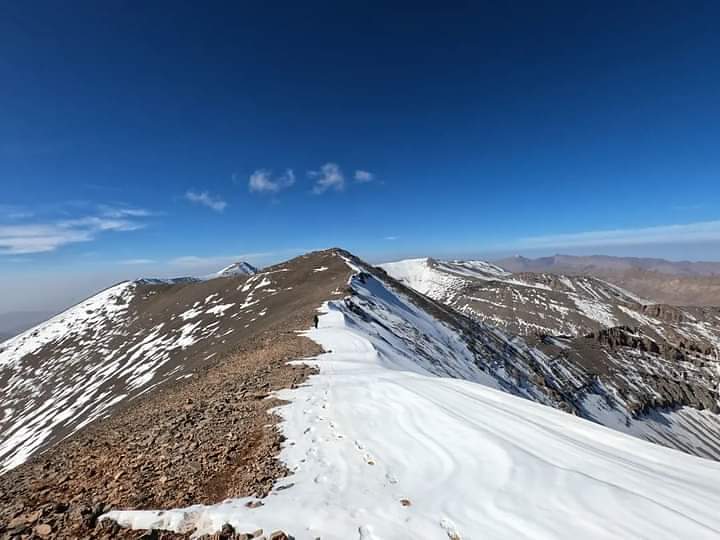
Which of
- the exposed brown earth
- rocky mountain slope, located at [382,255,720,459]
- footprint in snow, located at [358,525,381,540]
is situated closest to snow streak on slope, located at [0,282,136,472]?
the exposed brown earth

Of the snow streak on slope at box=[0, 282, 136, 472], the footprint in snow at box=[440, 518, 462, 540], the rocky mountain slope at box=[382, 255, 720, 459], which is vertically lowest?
the rocky mountain slope at box=[382, 255, 720, 459]

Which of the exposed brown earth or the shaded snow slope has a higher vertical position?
the exposed brown earth

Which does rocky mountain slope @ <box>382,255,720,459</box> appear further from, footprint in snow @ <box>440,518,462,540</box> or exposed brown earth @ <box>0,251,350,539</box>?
footprint in snow @ <box>440,518,462,540</box>

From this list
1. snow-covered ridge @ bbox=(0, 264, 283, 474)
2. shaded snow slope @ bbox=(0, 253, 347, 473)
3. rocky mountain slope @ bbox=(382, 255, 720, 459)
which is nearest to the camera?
shaded snow slope @ bbox=(0, 253, 347, 473)

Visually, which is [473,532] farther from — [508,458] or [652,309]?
[652,309]

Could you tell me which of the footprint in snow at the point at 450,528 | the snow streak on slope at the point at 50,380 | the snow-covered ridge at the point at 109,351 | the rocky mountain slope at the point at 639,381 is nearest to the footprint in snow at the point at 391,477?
the footprint in snow at the point at 450,528

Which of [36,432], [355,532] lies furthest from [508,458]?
[36,432]

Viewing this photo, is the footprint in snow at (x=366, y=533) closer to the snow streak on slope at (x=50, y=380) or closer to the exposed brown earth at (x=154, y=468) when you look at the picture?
the exposed brown earth at (x=154, y=468)
